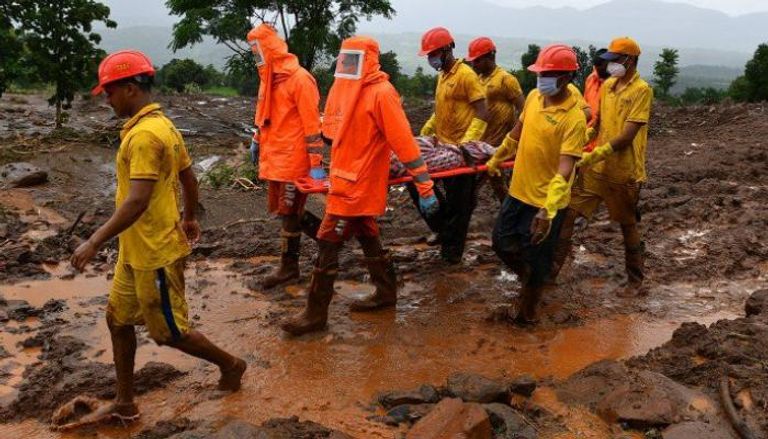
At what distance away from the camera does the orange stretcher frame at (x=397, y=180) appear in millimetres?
4734

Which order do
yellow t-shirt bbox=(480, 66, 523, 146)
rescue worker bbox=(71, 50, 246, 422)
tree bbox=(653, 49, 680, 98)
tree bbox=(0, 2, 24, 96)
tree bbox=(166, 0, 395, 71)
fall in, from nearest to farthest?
rescue worker bbox=(71, 50, 246, 422)
yellow t-shirt bbox=(480, 66, 523, 146)
tree bbox=(0, 2, 24, 96)
tree bbox=(166, 0, 395, 71)
tree bbox=(653, 49, 680, 98)

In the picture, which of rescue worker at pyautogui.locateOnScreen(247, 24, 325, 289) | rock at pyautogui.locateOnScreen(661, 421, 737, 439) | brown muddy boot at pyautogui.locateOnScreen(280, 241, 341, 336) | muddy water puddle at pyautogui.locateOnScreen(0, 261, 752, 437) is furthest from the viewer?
rescue worker at pyautogui.locateOnScreen(247, 24, 325, 289)

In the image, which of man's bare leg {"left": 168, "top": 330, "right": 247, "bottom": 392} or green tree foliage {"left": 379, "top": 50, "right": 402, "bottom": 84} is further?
green tree foliage {"left": 379, "top": 50, "right": 402, "bottom": 84}

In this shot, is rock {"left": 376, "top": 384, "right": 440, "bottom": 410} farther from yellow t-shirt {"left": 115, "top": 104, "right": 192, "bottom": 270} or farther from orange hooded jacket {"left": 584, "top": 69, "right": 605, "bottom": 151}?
orange hooded jacket {"left": 584, "top": 69, "right": 605, "bottom": 151}

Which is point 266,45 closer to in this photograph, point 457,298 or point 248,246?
point 248,246

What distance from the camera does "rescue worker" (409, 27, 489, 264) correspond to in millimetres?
5387

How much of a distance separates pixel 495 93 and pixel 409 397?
10.9 feet

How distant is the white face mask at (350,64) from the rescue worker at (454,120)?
1.31 m

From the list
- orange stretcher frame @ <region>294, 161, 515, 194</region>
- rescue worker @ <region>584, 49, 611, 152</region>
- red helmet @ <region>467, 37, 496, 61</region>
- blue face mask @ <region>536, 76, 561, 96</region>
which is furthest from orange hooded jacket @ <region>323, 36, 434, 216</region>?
red helmet @ <region>467, 37, 496, 61</region>

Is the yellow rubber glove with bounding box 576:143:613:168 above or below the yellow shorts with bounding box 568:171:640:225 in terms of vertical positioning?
above

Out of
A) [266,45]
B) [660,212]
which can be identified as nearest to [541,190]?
[266,45]

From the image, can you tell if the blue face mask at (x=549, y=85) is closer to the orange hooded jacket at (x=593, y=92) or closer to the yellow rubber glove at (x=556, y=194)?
the yellow rubber glove at (x=556, y=194)

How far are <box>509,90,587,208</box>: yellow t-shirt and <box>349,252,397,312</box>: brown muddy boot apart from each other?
1005 mm

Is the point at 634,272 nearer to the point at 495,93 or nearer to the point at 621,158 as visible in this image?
the point at 621,158
